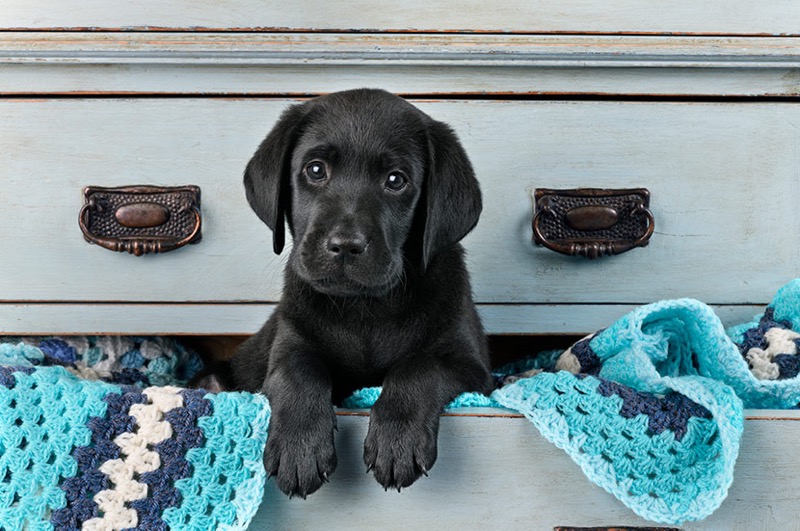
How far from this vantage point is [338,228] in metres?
1.22

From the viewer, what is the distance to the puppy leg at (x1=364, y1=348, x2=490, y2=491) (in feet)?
3.41

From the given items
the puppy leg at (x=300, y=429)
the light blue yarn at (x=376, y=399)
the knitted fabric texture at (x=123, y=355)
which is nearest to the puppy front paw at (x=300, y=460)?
the puppy leg at (x=300, y=429)

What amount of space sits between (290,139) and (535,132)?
529 millimetres

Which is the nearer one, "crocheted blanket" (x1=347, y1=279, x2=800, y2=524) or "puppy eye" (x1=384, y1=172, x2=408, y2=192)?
"crocheted blanket" (x1=347, y1=279, x2=800, y2=524)

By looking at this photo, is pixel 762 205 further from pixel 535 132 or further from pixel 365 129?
pixel 365 129

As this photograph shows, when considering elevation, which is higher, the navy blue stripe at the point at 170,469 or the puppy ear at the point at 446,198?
the puppy ear at the point at 446,198

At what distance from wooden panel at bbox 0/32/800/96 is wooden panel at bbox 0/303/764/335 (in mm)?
444

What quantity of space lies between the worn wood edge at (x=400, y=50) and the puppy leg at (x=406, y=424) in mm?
679

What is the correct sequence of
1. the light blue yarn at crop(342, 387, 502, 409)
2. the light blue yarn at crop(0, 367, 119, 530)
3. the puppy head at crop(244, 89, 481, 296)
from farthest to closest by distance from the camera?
1. the puppy head at crop(244, 89, 481, 296)
2. the light blue yarn at crop(342, 387, 502, 409)
3. the light blue yarn at crop(0, 367, 119, 530)

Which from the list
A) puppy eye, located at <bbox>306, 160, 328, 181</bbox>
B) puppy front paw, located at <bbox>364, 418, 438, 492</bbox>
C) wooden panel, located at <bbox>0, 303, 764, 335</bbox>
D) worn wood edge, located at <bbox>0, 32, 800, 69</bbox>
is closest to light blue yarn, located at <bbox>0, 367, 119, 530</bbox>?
puppy front paw, located at <bbox>364, 418, 438, 492</bbox>

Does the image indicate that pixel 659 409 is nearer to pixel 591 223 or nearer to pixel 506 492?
pixel 506 492

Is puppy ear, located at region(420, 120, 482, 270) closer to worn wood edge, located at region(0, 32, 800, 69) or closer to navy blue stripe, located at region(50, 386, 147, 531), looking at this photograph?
worn wood edge, located at region(0, 32, 800, 69)

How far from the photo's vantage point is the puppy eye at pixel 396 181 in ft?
4.45

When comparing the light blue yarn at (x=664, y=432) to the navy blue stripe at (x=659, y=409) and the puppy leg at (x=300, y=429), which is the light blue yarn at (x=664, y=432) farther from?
the puppy leg at (x=300, y=429)
